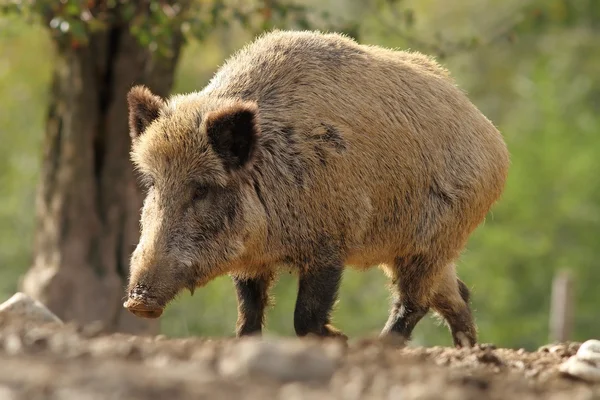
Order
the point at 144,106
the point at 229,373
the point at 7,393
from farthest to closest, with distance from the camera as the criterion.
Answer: the point at 144,106, the point at 229,373, the point at 7,393

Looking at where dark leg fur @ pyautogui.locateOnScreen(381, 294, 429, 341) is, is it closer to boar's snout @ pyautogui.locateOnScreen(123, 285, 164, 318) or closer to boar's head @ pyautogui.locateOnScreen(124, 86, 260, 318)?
boar's head @ pyautogui.locateOnScreen(124, 86, 260, 318)

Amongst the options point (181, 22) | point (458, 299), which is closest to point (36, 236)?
point (181, 22)

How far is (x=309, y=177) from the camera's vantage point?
696cm

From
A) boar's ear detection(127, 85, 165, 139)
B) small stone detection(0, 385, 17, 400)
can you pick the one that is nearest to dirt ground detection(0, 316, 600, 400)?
small stone detection(0, 385, 17, 400)

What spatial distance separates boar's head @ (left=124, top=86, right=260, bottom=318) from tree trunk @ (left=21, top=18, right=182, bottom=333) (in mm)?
3806

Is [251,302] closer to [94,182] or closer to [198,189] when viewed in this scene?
[198,189]

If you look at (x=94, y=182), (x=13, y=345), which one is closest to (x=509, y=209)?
(x=94, y=182)

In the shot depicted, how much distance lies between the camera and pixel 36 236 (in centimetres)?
1126

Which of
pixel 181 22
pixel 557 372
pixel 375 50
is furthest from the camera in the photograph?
pixel 181 22

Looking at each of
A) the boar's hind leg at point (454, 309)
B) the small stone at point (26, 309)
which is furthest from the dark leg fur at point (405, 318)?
the small stone at point (26, 309)

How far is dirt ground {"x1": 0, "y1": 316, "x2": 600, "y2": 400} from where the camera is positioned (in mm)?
3752

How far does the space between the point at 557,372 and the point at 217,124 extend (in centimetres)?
247

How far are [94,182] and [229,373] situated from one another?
6.97m

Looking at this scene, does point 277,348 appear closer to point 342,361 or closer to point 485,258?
point 342,361
